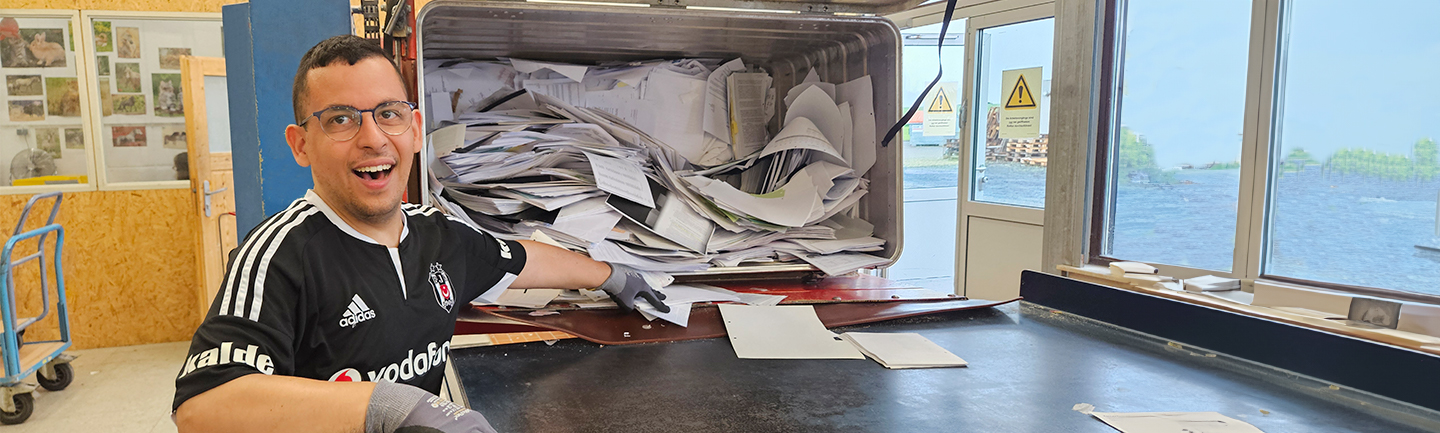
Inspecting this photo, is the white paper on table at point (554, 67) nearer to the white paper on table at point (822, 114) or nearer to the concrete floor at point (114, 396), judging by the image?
the white paper on table at point (822, 114)

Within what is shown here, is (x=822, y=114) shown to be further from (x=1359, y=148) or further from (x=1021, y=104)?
(x=1021, y=104)

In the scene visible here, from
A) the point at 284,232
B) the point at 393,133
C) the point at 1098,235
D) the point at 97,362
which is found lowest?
the point at 97,362

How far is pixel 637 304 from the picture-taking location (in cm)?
135

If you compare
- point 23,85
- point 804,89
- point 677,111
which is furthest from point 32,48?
point 804,89

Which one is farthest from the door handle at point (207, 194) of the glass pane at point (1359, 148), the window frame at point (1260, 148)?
the glass pane at point (1359, 148)

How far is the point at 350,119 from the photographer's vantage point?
969 millimetres

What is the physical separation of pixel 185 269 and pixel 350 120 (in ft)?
13.2

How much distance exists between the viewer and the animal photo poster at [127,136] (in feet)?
13.3

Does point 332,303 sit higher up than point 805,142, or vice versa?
point 805,142

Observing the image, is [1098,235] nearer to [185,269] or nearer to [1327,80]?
[1327,80]

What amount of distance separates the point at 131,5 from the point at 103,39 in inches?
9.2

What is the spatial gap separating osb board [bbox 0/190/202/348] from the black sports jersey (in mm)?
3666

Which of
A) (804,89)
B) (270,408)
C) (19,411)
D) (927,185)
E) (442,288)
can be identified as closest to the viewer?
(270,408)

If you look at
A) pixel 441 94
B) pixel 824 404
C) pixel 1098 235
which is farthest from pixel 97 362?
pixel 1098 235
